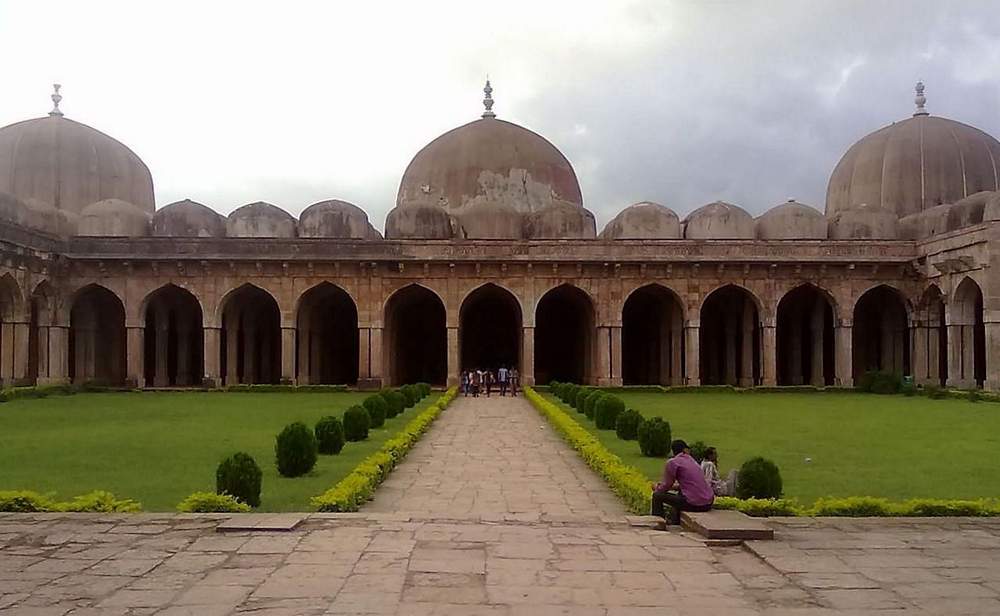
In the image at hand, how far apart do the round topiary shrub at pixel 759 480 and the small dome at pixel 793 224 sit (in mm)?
21682

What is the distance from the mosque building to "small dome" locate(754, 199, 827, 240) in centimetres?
7

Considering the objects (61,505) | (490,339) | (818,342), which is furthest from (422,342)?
(61,505)

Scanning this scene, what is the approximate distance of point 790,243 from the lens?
90.3ft

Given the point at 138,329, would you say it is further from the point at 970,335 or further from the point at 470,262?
the point at 970,335

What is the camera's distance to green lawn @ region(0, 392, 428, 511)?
9.30 metres

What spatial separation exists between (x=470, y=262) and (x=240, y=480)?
1927cm

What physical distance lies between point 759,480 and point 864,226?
2319 centimetres

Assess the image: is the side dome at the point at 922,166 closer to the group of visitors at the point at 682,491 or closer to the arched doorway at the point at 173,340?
the arched doorway at the point at 173,340

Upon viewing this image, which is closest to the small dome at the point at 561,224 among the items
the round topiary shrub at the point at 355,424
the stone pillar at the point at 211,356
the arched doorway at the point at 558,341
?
the arched doorway at the point at 558,341

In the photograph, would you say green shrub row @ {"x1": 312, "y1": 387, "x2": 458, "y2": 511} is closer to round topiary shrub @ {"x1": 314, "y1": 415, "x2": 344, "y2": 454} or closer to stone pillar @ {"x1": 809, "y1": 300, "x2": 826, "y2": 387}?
round topiary shrub @ {"x1": 314, "y1": 415, "x2": 344, "y2": 454}

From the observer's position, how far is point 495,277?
27516 millimetres

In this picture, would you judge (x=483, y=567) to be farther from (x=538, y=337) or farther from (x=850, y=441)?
(x=538, y=337)

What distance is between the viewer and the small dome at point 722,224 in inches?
1150

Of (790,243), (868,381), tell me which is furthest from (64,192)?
(868,381)
